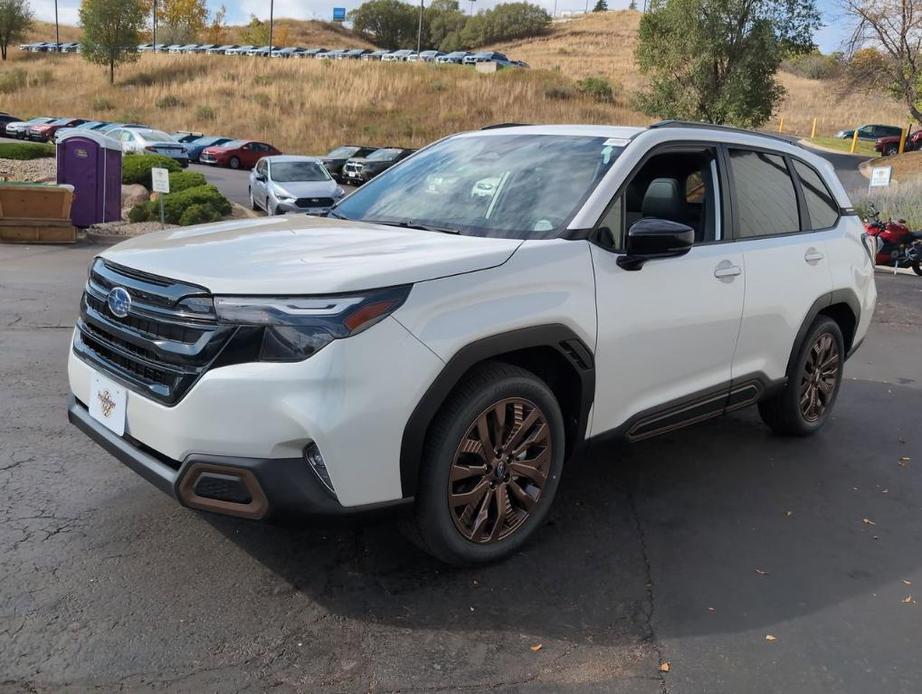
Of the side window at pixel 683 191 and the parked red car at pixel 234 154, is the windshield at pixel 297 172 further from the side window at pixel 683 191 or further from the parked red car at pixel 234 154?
the parked red car at pixel 234 154

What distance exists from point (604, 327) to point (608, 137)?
3.49ft

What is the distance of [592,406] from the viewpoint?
3533mm

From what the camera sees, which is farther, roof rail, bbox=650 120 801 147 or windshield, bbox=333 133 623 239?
roof rail, bbox=650 120 801 147

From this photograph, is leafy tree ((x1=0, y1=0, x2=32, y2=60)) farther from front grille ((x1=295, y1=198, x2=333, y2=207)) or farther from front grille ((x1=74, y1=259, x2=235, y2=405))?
front grille ((x1=74, y1=259, x2=235, y2=405))

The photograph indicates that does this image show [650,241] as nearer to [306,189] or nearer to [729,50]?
[306,189]

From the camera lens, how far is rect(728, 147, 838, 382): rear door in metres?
4.34

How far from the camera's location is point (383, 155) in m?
30.9

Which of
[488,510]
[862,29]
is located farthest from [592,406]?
[862,29]

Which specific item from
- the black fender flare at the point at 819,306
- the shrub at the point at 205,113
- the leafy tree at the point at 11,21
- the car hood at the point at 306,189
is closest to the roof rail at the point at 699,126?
the black fender flare at the point at 819,306

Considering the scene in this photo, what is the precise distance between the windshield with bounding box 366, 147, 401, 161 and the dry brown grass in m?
13.9

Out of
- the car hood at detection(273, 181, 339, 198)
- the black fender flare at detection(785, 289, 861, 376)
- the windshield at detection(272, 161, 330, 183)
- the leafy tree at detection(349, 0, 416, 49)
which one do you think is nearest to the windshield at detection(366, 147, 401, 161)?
the windshield at detection(272, 161, 330, 183)

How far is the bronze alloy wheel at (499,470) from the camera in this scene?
3125mm

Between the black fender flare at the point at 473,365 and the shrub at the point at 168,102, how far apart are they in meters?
55.5

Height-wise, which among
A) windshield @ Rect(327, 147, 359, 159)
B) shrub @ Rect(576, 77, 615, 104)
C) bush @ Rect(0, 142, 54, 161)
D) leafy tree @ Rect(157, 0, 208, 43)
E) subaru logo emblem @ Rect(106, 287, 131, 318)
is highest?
leafy tree @ Rect(157, 0, 208, 43)
